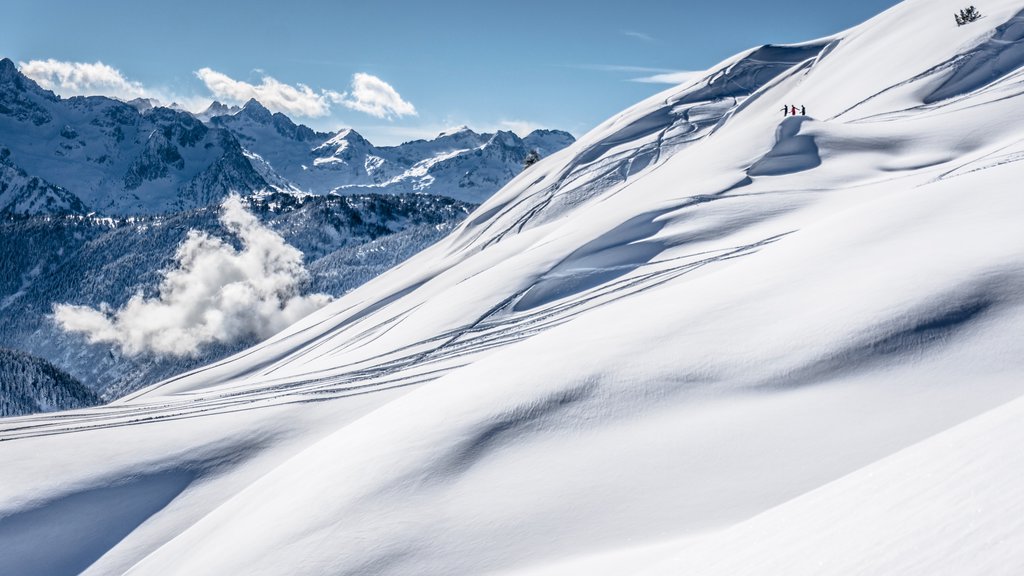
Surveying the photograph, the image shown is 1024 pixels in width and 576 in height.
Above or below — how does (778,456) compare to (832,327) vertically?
below

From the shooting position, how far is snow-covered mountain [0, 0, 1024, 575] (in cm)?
307

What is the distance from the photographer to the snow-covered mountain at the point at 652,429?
307 cm

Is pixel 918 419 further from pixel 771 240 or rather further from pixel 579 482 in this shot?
pixel 771 240

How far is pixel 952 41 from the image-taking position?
68.0 ft

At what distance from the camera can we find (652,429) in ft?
18.6

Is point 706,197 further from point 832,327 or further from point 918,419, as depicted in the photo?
point 918,419

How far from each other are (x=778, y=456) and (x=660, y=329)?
2.62 metres

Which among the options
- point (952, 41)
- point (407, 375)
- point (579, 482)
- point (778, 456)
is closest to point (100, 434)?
point (407, 375)

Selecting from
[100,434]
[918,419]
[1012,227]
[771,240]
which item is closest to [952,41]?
[771,240]

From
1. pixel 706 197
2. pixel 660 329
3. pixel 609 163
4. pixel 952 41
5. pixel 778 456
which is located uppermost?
pixel 609 163

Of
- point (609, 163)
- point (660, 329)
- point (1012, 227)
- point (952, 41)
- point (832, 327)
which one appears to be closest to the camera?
point (832, 327)

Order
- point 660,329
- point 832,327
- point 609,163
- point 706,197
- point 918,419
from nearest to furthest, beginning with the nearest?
point 918,419 < point 832,327 < point 660,329 < point 706,197 < point 609,163

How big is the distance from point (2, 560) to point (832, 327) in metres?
9.06

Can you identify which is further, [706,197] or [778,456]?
[706,197]
